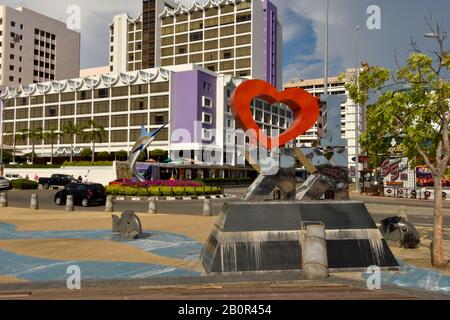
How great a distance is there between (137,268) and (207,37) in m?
91.1

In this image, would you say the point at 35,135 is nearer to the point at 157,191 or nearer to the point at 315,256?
the point at 157,191

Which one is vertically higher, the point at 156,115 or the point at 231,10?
the point at 231,10

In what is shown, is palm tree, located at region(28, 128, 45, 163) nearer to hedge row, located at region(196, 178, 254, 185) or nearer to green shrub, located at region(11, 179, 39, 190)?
green shrub, located at region(11, 179, 39, 190)

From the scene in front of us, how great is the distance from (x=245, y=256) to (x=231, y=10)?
8984 centimetres

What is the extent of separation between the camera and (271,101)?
1090cm

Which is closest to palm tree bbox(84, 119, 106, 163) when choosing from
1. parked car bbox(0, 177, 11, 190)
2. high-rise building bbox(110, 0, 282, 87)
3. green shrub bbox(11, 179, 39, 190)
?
green shrub bbox(11, 179, 39, 190)

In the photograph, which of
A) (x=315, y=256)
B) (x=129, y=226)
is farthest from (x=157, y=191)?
(x=315, y=256)

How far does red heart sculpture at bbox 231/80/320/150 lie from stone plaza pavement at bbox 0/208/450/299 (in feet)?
11.7

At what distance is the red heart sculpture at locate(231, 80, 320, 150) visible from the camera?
33.6 ft

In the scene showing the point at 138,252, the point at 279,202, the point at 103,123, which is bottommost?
the point at 138,252

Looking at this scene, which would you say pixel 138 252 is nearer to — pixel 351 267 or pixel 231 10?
pixel 351 267
